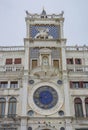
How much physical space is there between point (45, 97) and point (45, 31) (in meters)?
11.9

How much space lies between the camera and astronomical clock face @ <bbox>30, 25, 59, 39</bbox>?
4542 centimetres

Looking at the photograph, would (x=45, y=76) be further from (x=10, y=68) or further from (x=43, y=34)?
(x=43, y=34)

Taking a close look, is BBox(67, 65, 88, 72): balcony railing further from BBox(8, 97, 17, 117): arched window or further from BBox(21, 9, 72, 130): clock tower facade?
BBox(8, 97, 17, 117): arched window

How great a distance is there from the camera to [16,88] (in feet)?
132

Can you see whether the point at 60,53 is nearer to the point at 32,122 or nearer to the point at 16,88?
the point at 16,88

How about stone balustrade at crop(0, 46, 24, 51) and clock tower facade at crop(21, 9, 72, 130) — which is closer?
clock tower facade at crop(21, 9, 72, 130)

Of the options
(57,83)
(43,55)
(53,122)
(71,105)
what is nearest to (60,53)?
(43,55)

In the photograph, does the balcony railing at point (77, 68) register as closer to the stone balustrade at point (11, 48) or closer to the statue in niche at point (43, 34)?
the statue in niche at point (43, 34)

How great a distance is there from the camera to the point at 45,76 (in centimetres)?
4109

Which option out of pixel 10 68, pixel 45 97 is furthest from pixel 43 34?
pixel 45 97

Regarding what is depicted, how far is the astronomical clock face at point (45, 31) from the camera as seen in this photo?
45416 mm

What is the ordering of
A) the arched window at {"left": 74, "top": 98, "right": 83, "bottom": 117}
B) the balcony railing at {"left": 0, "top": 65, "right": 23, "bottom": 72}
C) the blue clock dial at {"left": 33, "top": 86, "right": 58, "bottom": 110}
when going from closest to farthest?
the arched window at {"left": 74, "top": 98, "right": 83, "bottom": 117}
the blue clock dial at {"left": 33, "top": 86, "right": 58, "bottom": 110}
the balcony railing at {"left": 0, "top": 65, "right": 23, "bottom": 72}

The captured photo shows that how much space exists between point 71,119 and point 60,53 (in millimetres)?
10903

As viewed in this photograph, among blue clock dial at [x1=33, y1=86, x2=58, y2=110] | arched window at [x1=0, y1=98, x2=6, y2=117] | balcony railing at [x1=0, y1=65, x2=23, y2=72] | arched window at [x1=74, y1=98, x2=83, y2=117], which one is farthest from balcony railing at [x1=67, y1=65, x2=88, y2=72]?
arched window at [x1=0, y1=98, x2=6, y2=117]
